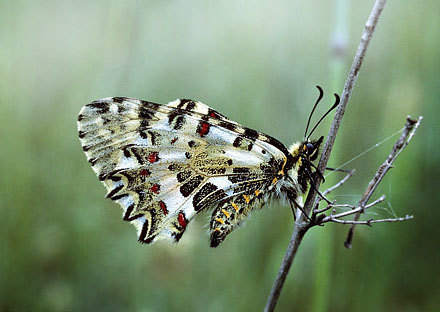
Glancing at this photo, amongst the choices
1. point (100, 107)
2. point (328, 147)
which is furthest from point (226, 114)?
point (328, 147)

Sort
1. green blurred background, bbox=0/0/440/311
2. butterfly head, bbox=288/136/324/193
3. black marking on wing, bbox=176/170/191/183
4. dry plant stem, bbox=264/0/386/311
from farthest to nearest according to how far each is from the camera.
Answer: green blurred background, bbox=0/0/440/311 → black marking on wing, bbox=176/170/191/183 → butterfly head, bbox=288/136/324/193 → dry plant stem, bbox=264/0/386/311

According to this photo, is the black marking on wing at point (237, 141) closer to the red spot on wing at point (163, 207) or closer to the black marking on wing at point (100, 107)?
the red spot on wing at point (163, 207)

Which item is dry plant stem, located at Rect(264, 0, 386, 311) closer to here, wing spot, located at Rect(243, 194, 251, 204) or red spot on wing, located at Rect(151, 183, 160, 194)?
wing spot, located at Rect(243, 194, 251, 204)

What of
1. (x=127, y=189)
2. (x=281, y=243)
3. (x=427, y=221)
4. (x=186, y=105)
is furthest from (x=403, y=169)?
(x=127, y=189)

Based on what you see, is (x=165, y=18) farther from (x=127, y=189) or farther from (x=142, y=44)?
(x=127, y=189)

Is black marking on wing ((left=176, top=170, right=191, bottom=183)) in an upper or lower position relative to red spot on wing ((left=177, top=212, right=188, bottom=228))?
upper

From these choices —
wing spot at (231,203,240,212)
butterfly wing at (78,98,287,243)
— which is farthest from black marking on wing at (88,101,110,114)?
wing spot at (231,203,240,212)

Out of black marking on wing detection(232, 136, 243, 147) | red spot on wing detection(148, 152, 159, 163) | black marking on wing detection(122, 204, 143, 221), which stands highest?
black marking on wing detection(232, 136, 243, 147)
